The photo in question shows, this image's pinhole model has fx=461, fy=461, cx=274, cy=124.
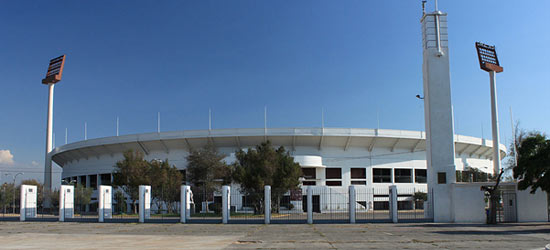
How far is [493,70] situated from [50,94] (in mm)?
57422

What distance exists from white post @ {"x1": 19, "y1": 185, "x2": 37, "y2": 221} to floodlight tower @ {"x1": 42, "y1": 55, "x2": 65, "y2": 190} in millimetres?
34875

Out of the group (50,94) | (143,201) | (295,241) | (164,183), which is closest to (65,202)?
(143,201)

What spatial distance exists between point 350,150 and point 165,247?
A: 43.7 meters

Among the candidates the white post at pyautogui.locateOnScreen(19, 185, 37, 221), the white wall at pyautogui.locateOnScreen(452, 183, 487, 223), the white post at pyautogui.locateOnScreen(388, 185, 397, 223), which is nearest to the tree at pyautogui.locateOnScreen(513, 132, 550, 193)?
the white wall at pyautogui.locateOnScreen(452, 183, 487, 223)

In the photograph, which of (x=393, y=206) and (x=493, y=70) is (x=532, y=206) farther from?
(x=493, y=70)

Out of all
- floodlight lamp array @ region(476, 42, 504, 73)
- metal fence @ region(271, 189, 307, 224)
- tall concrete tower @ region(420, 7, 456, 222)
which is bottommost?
metal fence @ region(271, 189, 307, 224)

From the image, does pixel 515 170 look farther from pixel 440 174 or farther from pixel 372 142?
pixel 372 142

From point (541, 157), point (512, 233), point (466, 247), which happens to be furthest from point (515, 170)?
point (466, 247)

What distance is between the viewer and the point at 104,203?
3016cm

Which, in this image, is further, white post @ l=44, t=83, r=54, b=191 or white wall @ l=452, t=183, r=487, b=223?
white post @ l=44, t=83, r=54, b=191

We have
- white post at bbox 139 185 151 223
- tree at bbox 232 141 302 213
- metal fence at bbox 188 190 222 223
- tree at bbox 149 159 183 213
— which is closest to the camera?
white post at bbox 139 185 151 223

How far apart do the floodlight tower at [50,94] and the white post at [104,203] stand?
38.8 metres

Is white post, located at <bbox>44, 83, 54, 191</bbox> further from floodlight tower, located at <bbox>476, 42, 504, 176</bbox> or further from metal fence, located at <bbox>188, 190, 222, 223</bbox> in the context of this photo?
floodlight tower, located at <bbox>476, 42, 504, 176</bbox>

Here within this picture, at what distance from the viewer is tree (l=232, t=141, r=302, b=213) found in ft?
121
